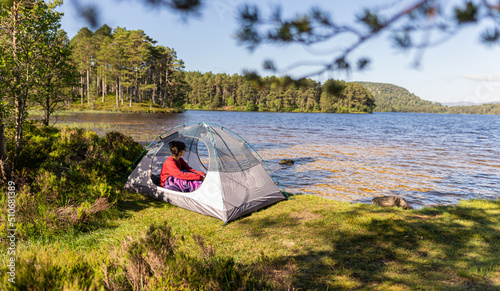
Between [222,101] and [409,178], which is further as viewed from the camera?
[222,101]

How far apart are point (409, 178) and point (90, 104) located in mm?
56841

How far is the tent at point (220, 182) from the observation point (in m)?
6.76

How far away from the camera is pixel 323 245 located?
5246mm

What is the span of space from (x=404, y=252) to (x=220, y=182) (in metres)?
4.00

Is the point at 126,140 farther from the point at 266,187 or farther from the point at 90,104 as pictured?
the point at 90,104

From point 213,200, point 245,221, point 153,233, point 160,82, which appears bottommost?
point 245,221

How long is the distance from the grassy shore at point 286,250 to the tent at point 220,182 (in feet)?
0.86

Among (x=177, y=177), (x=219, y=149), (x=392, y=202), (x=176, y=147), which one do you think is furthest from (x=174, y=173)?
(x=392, y=202)

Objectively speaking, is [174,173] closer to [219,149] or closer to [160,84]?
[219,149]

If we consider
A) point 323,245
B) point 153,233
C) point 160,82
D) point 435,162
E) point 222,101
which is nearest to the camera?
point 153,233

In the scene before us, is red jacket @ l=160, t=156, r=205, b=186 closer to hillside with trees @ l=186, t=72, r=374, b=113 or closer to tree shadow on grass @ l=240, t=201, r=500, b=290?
tree shadow on grass @ l=240, t=201, r=500, b=290

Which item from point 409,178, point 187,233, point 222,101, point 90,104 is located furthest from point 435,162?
A: point 222,101

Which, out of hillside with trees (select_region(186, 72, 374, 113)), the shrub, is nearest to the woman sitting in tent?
the shrub

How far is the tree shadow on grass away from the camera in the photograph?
13.2 ft
